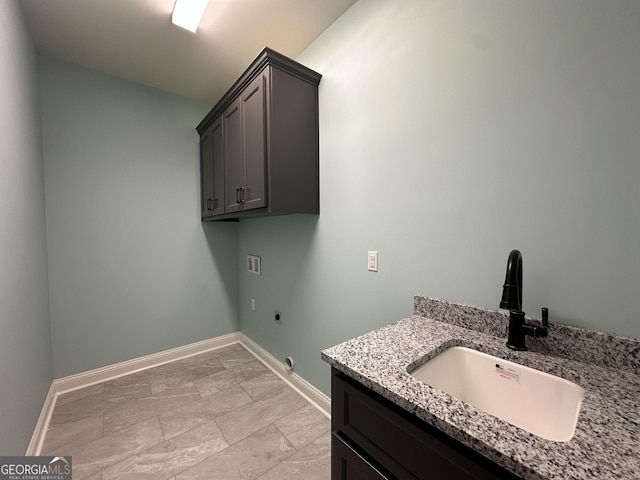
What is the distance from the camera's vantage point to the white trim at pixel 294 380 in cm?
189

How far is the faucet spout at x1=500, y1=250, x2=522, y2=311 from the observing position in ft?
2.90

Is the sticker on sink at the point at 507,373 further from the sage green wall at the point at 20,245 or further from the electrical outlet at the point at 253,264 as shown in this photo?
the electrical outlet at the point at 253,264

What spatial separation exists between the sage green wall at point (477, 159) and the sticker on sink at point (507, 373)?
26cm

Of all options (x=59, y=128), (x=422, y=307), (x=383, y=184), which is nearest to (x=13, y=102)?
(x=59, y=128)

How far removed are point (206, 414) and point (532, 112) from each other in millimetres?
2512

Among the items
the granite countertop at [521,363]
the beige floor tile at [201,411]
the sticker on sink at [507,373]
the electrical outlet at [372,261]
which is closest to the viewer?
the granite countertop at [521,363]

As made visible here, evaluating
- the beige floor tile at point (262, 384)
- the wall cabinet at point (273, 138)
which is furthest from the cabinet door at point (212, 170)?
the beige floor tile at point (262, 384)

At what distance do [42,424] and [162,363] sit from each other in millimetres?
913

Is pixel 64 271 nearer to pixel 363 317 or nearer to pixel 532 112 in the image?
pixel 363 317

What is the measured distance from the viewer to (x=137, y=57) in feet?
6.76

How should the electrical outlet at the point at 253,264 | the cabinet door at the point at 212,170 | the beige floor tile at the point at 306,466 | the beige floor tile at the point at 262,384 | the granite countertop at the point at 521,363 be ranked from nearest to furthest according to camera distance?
the granite countertop at the point at 521,363
the beige floor tile at the point at 306,466
the beige floor tile at the point at 262,384
the cabinet door at the point at 212,170
the electrical outlet at the point at 253,264

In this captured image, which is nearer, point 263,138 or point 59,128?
point 263,138

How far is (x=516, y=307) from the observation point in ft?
2.91

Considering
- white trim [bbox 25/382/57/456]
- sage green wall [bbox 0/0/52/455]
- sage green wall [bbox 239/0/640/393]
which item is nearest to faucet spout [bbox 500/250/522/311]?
sage green wall [bbox 239/0/640/393]
